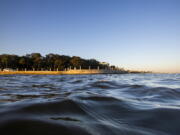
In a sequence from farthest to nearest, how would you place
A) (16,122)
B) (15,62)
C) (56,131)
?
(15,62)
(16,122)
(56,131)

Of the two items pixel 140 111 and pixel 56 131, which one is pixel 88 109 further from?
pixel 56 131

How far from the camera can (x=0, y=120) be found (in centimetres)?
144

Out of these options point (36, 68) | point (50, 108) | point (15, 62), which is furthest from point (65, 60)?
point (50, 108)

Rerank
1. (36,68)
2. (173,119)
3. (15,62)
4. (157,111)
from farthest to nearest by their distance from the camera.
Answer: (36,68)
(15,62)
(157,111)
(173,119)

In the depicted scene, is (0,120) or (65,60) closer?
(0,120)

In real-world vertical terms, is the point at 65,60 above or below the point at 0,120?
above

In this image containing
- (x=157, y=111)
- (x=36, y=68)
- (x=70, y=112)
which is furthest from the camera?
(x=36, y=68)

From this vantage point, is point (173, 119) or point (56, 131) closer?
point (56, 131)

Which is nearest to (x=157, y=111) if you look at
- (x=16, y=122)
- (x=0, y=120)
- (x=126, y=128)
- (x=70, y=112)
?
(x=126, y=128)

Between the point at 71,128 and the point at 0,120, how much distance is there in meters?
0.74

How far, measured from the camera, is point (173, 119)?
1.73 meters

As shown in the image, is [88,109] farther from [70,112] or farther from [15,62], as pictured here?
[15,62]

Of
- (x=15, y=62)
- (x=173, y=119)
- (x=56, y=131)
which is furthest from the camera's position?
(x=15, y=62)

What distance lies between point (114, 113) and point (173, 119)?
2.31 feet
